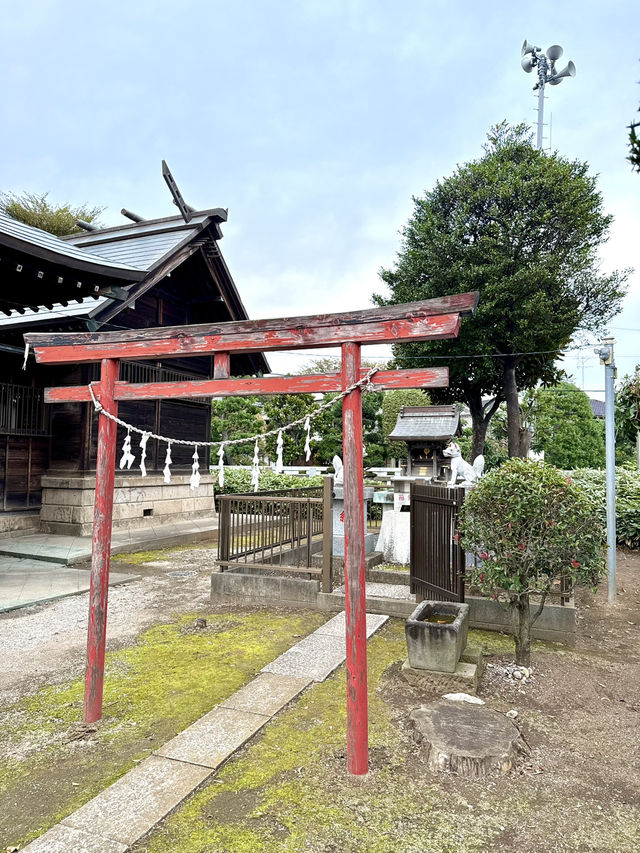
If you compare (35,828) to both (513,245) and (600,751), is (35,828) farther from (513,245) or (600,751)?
(513,245)

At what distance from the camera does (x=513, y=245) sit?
2109 cm

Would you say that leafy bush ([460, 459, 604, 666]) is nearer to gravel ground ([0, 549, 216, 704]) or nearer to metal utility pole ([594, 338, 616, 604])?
metal utility pole ([594, 338, 616, 604])

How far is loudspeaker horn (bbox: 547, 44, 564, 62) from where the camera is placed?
30.7m

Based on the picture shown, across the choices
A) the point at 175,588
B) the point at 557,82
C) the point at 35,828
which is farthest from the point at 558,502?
the point at 557,82

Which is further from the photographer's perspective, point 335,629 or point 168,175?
point 168,175

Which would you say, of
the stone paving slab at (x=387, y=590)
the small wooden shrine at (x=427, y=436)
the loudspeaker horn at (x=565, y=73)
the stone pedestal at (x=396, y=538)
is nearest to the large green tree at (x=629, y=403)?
the small wooden shrine at (x=427, y=436)

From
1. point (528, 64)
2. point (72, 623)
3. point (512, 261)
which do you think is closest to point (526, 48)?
point (528, 64)

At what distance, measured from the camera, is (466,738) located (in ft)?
12.0

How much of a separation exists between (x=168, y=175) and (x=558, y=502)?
1296 centimetres

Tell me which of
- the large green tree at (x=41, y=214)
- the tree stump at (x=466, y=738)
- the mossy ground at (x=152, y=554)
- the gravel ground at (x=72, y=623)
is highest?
the large green tree at (x=41, y=214)

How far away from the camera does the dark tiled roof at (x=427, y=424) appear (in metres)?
12.8

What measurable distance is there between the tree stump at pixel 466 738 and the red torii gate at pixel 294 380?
0.53 m

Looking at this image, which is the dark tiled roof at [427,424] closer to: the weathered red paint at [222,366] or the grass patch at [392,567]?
the grass patch at [392,567]

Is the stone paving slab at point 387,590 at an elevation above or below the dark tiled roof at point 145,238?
below
